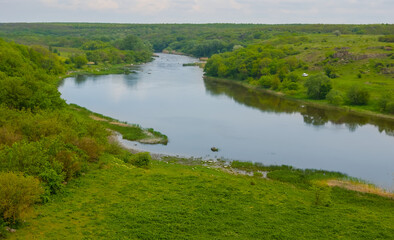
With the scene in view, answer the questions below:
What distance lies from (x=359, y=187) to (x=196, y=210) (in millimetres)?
17182

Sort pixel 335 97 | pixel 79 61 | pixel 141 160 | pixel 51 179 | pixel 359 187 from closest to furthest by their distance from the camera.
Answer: pixel 51 179 < pixel 359 187 < pixel 141 160 < pixel 335 97 < pixel 79 61

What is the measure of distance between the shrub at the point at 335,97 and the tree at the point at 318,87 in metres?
2.96

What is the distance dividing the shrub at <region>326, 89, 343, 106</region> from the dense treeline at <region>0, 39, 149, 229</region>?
4719cm

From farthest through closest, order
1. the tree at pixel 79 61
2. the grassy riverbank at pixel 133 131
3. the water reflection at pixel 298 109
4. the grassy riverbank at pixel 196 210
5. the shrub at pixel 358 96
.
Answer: the tree at pixel 79 61, the shrub at pixel 358 96, the water reflection at pixel 298 109, the grassy riverbank at pixel 133 131, the grassy riverbank at pixel 196 210

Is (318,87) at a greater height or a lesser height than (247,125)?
greater

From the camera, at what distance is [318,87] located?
244ft

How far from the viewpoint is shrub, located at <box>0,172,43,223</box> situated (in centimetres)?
1806

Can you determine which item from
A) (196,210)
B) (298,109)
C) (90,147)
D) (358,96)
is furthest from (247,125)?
(196,210)

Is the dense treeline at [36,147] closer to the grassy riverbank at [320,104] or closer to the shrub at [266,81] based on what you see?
the grassy riverbank at [320,104]

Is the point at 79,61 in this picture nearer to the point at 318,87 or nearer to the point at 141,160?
the point at 318,87

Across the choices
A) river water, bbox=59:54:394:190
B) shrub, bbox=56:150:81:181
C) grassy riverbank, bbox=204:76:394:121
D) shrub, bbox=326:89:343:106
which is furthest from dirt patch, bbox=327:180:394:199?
shrub, bbox=326:89:343:106

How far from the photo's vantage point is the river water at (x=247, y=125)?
4166 cm

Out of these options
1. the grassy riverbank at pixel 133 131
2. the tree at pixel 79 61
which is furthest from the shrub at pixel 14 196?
the tree at pixel 79 61

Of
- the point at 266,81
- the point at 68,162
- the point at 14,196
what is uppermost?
the point at 266,81
